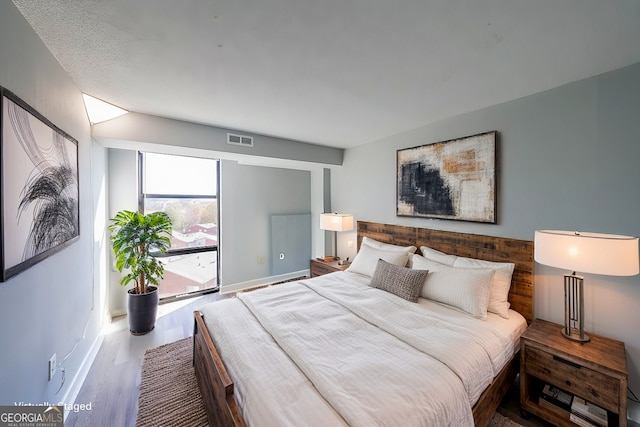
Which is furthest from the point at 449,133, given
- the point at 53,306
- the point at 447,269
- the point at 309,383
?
the point at 53,306

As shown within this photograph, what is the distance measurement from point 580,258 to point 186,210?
4412 mm

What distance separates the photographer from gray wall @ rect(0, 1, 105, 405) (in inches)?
44.3

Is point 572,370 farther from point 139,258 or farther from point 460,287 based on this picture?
point 139,258

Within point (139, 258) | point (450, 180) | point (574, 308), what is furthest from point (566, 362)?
point (139, 258)

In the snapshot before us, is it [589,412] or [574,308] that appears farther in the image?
[574,308]

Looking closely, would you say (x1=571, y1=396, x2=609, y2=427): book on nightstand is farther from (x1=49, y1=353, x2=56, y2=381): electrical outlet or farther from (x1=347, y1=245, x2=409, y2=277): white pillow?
(x1=49, y1=353, x2=56, y2=381): electrical outlet

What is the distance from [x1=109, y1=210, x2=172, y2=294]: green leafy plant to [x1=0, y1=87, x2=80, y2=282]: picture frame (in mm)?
1078

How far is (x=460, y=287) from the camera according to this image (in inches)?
82.1

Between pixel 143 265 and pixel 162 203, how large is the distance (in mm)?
1128

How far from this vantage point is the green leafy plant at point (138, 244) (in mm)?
2771

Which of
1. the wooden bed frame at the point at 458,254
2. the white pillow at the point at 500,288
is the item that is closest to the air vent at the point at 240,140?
the wooden bed frame at the point at 458,254

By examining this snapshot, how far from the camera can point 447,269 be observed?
2301 mm

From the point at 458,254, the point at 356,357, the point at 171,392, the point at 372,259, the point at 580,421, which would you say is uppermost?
the point at 458,254

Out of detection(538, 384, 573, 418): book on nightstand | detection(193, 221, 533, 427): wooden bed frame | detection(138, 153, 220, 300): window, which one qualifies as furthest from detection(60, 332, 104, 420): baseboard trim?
detection(538, 384, 573, 418): book on nightstand
